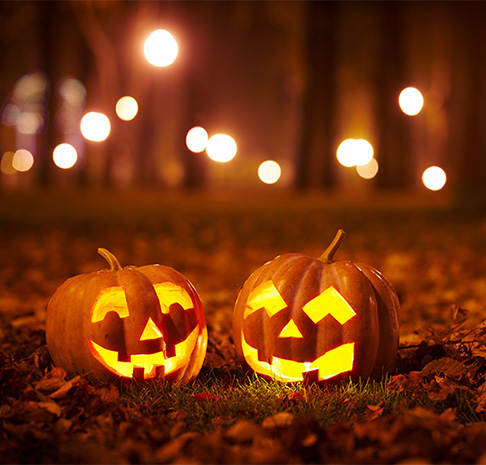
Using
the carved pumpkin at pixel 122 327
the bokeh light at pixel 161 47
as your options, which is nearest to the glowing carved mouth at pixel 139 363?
the carved pumpkin at pixel 122 327

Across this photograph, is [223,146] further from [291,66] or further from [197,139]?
[291,66]

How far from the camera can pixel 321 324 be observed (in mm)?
2906

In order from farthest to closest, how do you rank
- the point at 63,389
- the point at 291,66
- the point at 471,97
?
the point at 291,66 < the point at 471,97 < the point at 63,389

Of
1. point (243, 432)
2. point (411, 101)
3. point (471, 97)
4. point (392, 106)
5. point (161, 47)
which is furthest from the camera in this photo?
point (392, 106)

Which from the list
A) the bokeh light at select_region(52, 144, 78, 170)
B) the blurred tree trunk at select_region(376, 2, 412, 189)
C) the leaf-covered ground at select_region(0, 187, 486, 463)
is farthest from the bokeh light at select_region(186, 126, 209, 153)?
the leaf-covered ground at select_region(0, 187, 486, 463)

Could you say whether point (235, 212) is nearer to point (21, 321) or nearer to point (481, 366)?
point (21, 321)

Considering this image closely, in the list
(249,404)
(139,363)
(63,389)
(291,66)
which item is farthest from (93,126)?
(249,404)

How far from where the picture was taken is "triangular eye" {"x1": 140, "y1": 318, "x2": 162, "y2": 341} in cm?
287

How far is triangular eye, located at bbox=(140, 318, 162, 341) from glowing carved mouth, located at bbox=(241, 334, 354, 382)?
1.72 ft

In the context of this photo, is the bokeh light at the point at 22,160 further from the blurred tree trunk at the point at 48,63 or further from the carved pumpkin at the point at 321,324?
the carved pumpkin at the point at 321,324

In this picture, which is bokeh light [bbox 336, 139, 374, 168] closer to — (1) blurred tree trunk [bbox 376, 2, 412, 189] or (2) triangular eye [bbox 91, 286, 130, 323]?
(1) blurred tree trunk [bbox 376, 2, 412, 189]

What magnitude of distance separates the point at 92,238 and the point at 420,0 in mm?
16013

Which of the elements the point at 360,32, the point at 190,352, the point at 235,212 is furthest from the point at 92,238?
the point at 360,32

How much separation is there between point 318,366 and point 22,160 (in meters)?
63.3
